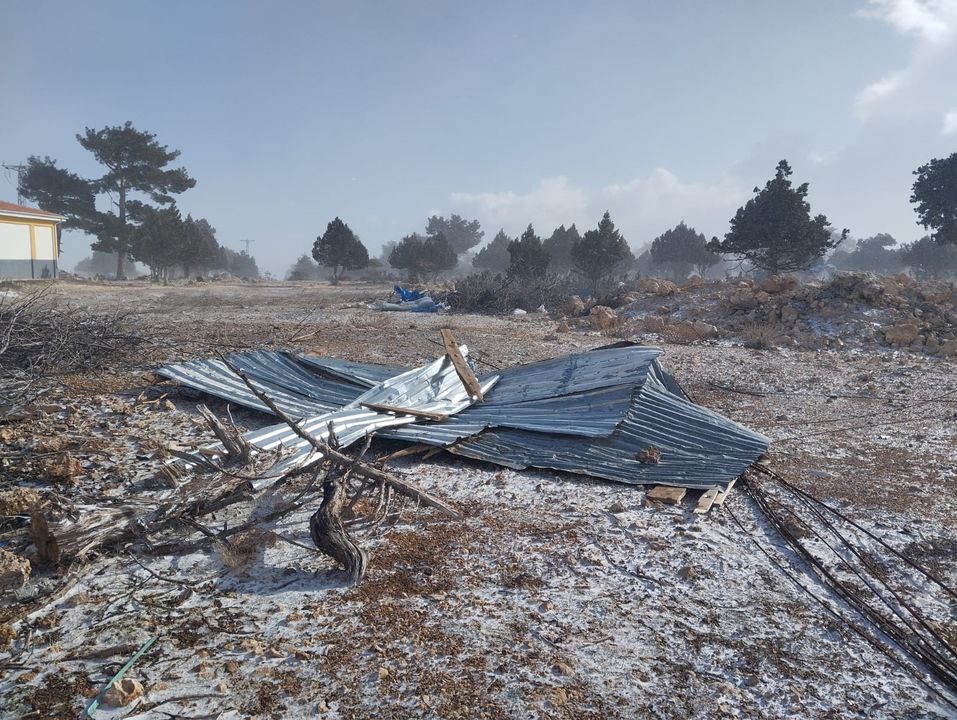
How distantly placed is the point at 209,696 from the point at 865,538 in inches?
128

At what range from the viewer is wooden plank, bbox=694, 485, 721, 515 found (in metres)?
3.38

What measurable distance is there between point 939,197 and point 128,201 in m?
41.7

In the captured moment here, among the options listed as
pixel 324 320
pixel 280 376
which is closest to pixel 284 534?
pixel 280 376

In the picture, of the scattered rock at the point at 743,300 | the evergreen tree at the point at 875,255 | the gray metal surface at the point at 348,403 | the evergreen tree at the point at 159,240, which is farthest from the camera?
the evergreen tree at the point at 875,255

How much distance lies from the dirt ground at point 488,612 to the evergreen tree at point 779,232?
851 inches

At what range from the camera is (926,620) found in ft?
8.14

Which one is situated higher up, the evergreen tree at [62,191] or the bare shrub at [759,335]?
the evergreen tree at [62,191]

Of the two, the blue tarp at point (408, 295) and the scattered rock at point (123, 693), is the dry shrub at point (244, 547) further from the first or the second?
the blue tarp at point (408, 295)

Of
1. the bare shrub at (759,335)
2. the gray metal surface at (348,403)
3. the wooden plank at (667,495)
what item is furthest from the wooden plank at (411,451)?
the bare shrub at (759,335)

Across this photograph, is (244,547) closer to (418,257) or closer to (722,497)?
(722,497)

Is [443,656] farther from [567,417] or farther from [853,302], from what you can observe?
[853,302]

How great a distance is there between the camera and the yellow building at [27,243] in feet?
69.0

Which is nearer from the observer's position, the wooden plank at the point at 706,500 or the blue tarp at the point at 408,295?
the wooden plank at the point at 706,500

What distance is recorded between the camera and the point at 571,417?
457cm
